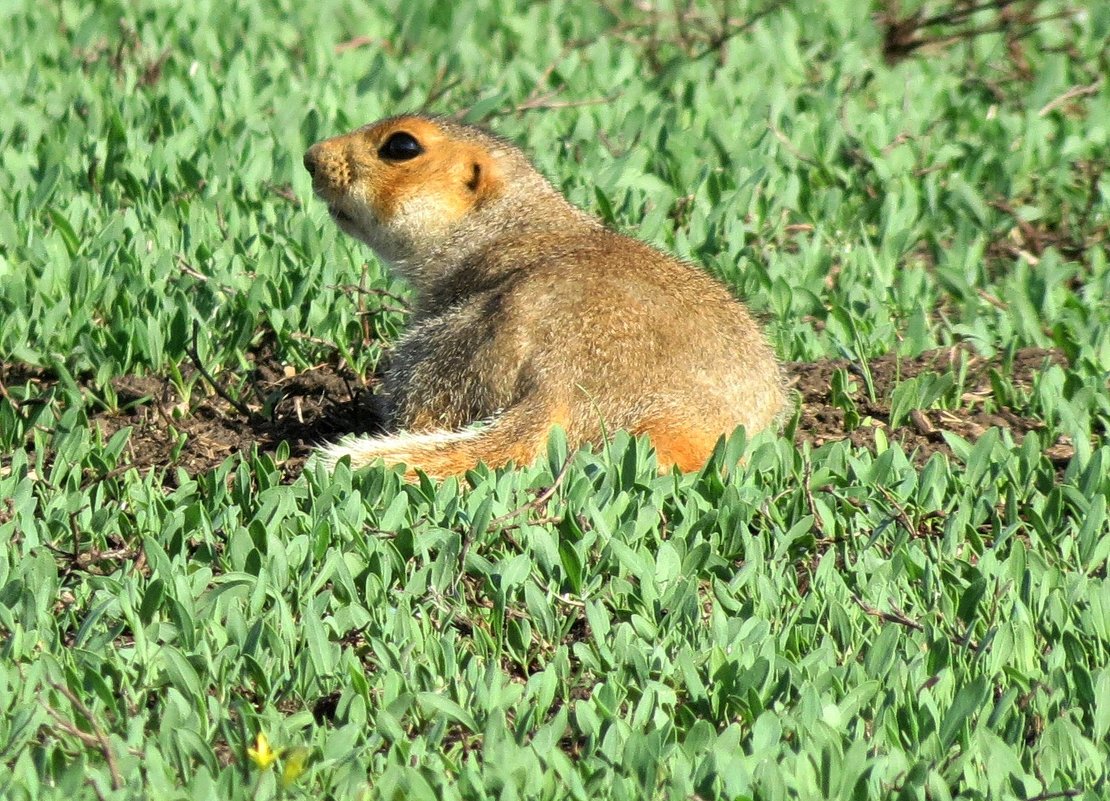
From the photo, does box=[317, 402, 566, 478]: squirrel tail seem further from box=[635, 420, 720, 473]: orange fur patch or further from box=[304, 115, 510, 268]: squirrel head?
box=[304, 115, 510, 268]: squirrel head

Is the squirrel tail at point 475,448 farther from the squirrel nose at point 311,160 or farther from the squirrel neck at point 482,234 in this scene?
the squirrel nose at point 311,160

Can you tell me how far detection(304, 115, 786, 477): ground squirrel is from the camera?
452cm

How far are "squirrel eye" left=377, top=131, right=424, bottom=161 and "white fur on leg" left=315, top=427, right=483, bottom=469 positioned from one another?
126cm

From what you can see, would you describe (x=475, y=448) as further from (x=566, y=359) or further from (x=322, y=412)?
(x=322, y=412)

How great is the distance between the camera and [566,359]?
14.8ft

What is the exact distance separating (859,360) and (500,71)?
3284mm

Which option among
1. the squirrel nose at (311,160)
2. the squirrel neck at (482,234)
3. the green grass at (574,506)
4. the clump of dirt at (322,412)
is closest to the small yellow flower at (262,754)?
the green grass at (574,506)

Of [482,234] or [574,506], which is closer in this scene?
[574,506]

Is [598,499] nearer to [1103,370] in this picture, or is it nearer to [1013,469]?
[1013,469]

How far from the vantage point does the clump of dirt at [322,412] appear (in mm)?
4957

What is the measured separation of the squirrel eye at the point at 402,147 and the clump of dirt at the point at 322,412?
2.39ft

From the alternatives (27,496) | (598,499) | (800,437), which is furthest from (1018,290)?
(27,496)

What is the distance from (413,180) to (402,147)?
11cm

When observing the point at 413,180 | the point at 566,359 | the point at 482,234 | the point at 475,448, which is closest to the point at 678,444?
the point at 566,359
